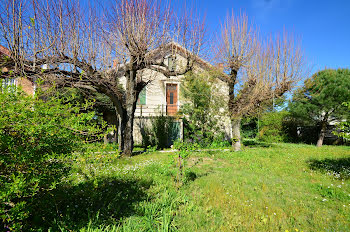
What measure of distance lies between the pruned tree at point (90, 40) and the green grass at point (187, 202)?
146 inches

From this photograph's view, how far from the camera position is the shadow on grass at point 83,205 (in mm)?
2537

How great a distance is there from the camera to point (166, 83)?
15.6m

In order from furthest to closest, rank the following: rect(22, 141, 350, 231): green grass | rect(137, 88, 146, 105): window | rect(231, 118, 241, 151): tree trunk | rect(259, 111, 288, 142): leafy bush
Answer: rect(259, 111, 288, 142): leafy bush
rect(137, 88, 146, 105): window
rect(231, 118, 241, 151): tree trunk
rect(22, 141, 350, 231): green grass

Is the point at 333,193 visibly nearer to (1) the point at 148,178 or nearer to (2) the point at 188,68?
(1) the point at 148,178

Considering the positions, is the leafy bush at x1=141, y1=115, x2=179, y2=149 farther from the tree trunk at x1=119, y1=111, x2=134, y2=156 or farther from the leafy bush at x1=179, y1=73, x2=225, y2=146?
the tree trunk at x1=119, y1=111, x2=134, y2=156

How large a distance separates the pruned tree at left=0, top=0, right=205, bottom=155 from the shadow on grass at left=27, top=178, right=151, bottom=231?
3.53m

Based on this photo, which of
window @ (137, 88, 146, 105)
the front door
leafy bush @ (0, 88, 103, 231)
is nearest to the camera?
leafy bush @ (0, 88, 103, 231)

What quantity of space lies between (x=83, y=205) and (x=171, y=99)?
12.7 m

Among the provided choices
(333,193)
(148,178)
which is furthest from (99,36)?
(333,193)

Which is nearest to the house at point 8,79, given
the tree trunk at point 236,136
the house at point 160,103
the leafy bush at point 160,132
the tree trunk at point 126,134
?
the tree trunk at point 126,134

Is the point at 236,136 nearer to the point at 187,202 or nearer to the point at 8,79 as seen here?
the point at 187,202

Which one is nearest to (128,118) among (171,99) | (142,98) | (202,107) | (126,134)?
(126,134)

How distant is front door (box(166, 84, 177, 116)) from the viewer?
1527 centimetres

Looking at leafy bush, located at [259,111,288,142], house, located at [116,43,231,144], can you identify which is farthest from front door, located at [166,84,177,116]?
leafy bush, located at [259,111,288,142]
